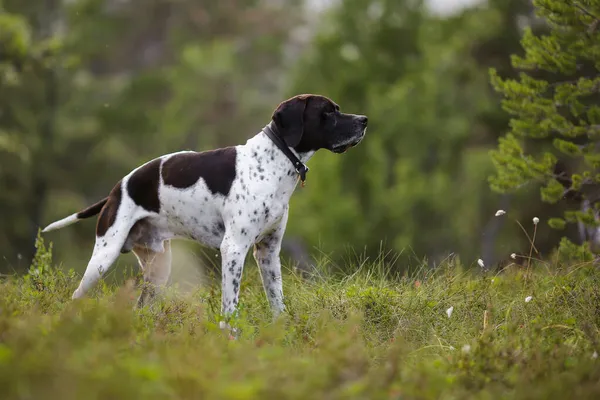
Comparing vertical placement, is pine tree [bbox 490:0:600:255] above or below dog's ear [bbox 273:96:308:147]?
below

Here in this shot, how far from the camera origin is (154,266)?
23.8ft

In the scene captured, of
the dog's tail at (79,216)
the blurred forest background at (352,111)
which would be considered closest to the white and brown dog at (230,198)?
the dog's tail at (79,216)

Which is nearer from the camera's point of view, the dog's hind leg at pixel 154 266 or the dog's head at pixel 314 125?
the dog's head at pixel 314 125

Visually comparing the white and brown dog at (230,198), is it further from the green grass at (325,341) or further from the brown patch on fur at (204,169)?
the green grass at (325,341)

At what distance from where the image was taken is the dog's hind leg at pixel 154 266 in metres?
7.13

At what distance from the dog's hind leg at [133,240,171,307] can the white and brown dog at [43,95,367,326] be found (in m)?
0.01

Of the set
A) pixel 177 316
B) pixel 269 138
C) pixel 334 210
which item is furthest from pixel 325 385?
pixel 334 210

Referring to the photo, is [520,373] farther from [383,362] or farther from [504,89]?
[504,89]

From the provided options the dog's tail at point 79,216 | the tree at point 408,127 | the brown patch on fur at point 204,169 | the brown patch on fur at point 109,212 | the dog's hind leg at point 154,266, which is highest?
the brown patch on fur at point 204,169

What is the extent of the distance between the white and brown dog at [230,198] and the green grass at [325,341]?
0.34 m

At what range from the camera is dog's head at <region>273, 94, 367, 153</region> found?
6.59 meters

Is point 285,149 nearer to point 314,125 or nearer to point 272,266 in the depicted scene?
point 314,125

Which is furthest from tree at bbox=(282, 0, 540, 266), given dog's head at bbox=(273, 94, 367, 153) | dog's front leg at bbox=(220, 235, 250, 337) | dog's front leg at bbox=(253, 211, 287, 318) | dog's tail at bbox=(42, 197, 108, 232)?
dog's front leg at bbox=(220, 235, 250, 337)

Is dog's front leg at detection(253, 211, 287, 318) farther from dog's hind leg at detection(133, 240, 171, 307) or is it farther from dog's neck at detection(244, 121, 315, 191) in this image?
dog's hind leg at detection(133, 240, 171, 307)
